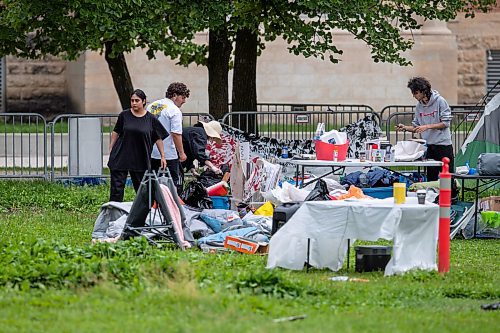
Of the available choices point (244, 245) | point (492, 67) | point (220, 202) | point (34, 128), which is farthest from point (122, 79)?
point (492, 67)

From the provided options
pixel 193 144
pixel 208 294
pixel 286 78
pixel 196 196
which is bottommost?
pixel 208 294

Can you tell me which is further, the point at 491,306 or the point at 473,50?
the point at 473,50

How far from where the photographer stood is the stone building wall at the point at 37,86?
29.9m

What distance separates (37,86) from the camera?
30.2 meters

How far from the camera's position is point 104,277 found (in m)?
9.54

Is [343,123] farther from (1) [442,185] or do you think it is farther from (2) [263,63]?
(1) [442,185]

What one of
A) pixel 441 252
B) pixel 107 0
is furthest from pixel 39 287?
pixel 107 0

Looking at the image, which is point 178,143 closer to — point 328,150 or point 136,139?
point 136,139

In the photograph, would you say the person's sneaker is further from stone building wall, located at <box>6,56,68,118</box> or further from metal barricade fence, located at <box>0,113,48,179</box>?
stone building wall, located at <box>6,56,68,118</box>

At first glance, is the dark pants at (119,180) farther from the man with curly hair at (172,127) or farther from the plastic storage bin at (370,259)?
the plastic storage bin at (370,259)

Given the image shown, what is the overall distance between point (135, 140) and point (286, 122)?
8491 millimetres

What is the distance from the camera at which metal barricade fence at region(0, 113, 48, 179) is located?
20109 millimetres

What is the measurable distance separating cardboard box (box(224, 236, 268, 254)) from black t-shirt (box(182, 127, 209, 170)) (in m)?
2.91

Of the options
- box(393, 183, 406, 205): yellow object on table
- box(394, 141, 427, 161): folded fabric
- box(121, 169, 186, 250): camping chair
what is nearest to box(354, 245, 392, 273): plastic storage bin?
box(393, 183, 406, 205): yellow object on table
